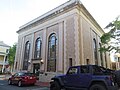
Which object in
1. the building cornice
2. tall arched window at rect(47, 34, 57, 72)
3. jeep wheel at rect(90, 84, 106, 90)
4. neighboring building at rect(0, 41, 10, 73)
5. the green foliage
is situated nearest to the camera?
jeep wheel at rect(90, 84, 106, 90)

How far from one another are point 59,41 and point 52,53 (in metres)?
2.21

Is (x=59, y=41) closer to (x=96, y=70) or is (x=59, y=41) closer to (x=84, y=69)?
(x=84, y=69)

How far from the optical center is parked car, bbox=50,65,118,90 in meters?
6.48

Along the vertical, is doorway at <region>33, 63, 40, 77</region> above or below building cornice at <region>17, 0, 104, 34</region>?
below

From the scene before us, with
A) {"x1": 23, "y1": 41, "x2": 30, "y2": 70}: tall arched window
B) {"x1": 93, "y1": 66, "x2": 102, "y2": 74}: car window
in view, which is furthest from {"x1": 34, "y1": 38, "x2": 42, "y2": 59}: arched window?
{"x1": 93, "y1": 66, "x2": 102, "y2": 74}: car window

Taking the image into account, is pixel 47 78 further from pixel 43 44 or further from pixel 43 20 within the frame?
pixel 43 20

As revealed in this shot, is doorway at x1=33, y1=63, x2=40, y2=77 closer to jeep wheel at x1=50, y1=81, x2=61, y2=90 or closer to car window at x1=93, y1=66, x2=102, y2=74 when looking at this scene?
jeep wheel at x1=50, y1=81, x2=61, y2=90

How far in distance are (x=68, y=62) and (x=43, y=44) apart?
6093 millimetres

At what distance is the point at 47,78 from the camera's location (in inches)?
696

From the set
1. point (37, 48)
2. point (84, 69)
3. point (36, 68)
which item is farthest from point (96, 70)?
point (37, 48)

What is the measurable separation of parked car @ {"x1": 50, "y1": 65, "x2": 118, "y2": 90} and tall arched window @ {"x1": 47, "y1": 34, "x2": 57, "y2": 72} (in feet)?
32.1

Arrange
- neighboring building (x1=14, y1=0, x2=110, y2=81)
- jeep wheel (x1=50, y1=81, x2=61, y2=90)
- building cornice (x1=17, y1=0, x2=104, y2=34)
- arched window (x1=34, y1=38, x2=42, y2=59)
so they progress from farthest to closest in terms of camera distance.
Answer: arched window (x1=34, y1=38, x2=42, y2=59)
building cornice (x1=17, y1=0, x2=104, y2=34)
neighboring building (x1=14, y1=0, x2=110, y2=81)
jeep wheel (x1=50, y1=81, x2=61, y2=90)

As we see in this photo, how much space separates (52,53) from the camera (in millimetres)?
19062

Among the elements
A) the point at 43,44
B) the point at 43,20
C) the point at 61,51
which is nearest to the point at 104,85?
the point at 61,51
